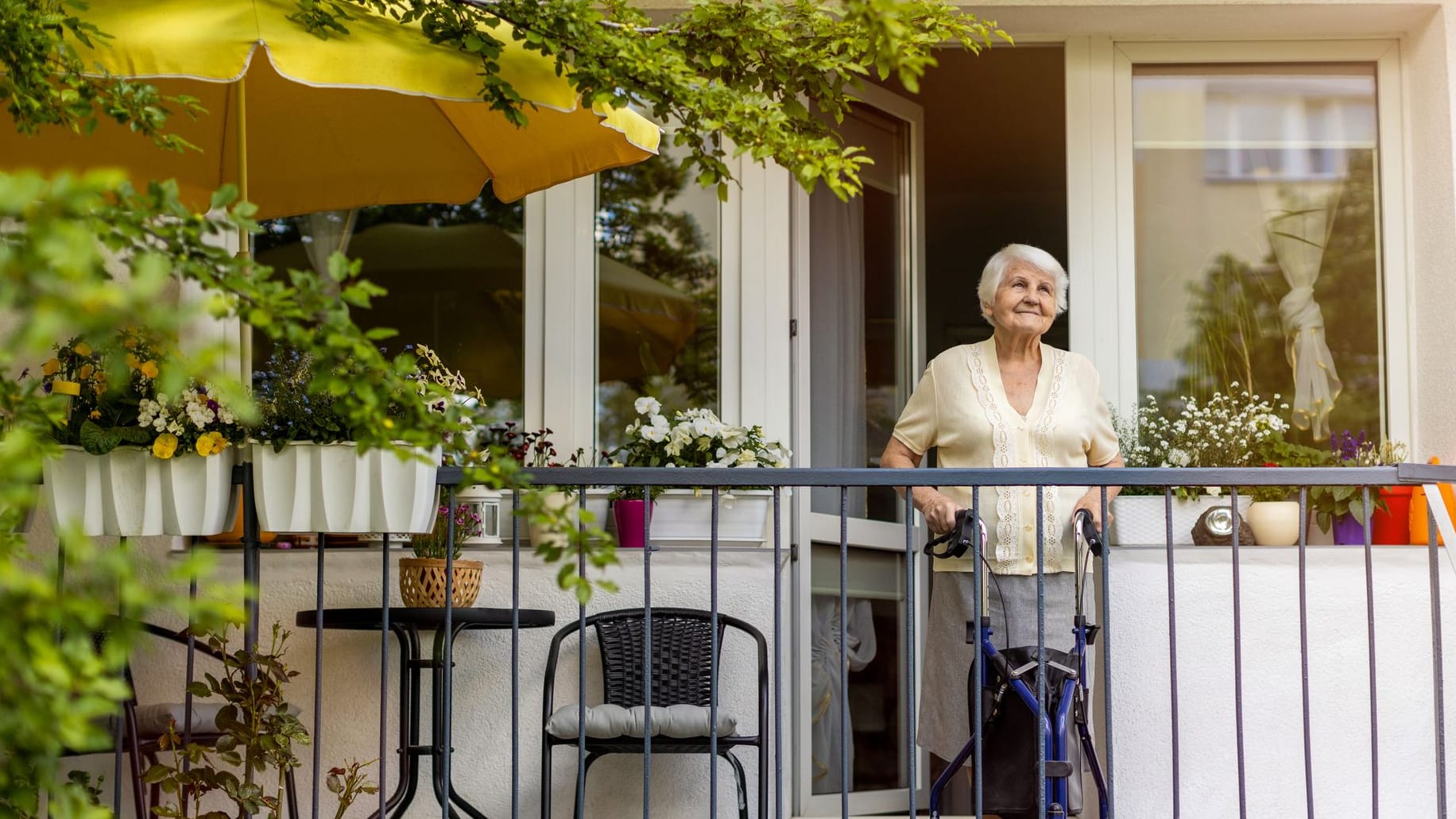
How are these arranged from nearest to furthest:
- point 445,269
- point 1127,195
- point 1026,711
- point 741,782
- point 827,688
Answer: point 1026,711 < point 741,782 < point 827,688 < point 1127,195 < point 445,269

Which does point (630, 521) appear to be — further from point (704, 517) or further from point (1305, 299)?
point (1305, 299)

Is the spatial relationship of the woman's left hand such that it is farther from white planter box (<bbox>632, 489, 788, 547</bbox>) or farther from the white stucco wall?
white planter box (<bbox>632, 489, 788, 547</bbox>)

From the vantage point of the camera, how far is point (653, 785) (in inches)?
164

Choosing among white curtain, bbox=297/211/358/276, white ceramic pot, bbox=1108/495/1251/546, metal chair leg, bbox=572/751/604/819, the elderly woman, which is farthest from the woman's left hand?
white curtain, bbox=297/211/358/276

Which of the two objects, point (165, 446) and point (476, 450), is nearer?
point (165, 446)

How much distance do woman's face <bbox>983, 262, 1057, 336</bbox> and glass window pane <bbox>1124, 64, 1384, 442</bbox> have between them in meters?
0.98

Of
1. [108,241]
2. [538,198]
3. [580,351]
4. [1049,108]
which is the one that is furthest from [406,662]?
[1049,108]

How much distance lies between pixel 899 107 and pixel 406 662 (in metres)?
2.69

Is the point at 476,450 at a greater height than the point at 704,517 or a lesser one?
greater

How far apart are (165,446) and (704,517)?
63.3 inches

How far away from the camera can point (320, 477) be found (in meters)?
3.17

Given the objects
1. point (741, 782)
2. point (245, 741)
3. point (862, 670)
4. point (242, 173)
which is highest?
point (242, 173)

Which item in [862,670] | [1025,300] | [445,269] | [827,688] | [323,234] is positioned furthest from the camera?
[323,234]

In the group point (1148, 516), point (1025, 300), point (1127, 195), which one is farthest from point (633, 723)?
point (1127, 195)
